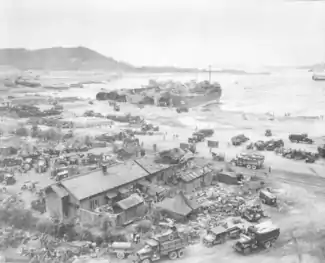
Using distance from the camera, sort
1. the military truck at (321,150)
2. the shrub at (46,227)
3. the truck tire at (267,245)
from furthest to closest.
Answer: the military truck at (321,150) < the shrub at (46,227) < the truck tire at (267,245)

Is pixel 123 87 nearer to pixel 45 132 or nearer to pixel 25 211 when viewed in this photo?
pixel 45 132

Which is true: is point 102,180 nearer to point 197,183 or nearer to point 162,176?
point 162,176

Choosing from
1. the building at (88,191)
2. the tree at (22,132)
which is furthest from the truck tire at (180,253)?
the tree at (22,132)

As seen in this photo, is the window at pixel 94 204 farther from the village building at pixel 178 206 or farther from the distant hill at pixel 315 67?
the distant hill at pixel 315 67

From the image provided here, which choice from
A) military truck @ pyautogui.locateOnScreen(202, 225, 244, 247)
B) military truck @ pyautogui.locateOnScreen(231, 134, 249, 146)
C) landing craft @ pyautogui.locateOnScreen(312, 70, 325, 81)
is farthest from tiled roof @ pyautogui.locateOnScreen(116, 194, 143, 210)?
landing craft @ pyautogui.locateOnScreen(312, 70, 325, 81)

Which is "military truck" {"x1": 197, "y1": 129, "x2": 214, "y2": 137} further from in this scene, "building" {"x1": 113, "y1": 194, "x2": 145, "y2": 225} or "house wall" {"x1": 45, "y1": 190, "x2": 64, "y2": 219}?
"house wall" {"x1": 45, "y1": 190, "x2": 64, "y2": 219}

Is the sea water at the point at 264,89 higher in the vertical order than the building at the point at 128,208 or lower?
higher

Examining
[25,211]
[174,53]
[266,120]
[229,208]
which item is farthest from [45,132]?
[266,120]
